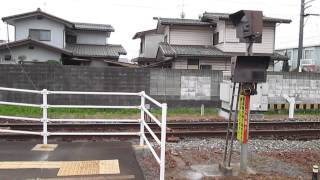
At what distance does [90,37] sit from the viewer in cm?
3806

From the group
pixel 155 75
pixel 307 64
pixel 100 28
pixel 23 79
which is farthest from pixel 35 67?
pixel 307 64

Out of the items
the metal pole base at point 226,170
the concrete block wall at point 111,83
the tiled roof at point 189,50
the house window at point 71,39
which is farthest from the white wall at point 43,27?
the metal pole base at point 226,170

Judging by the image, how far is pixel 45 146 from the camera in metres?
7.96

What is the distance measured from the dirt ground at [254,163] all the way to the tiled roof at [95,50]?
86.4 feet

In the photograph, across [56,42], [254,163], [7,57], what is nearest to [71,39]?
[56,42]

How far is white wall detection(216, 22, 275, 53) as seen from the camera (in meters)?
28.9

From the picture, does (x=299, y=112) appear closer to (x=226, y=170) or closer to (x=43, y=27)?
(x=226, y=170)

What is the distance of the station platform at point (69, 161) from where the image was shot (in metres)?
6.08

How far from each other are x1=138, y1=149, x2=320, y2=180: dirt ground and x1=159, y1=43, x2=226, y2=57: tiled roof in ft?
63.1

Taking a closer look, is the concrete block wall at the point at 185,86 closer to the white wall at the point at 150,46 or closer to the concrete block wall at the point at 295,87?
the concrete block wall at the point at 295,87

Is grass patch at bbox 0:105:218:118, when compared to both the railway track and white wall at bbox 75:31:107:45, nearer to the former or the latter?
the railway track

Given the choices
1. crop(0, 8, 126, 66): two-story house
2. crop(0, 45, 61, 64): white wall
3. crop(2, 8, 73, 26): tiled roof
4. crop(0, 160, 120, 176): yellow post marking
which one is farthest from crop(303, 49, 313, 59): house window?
crop(0, 160, 120, 176): yellow post marking

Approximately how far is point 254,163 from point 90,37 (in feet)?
105

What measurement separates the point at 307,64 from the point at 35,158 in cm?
4399
